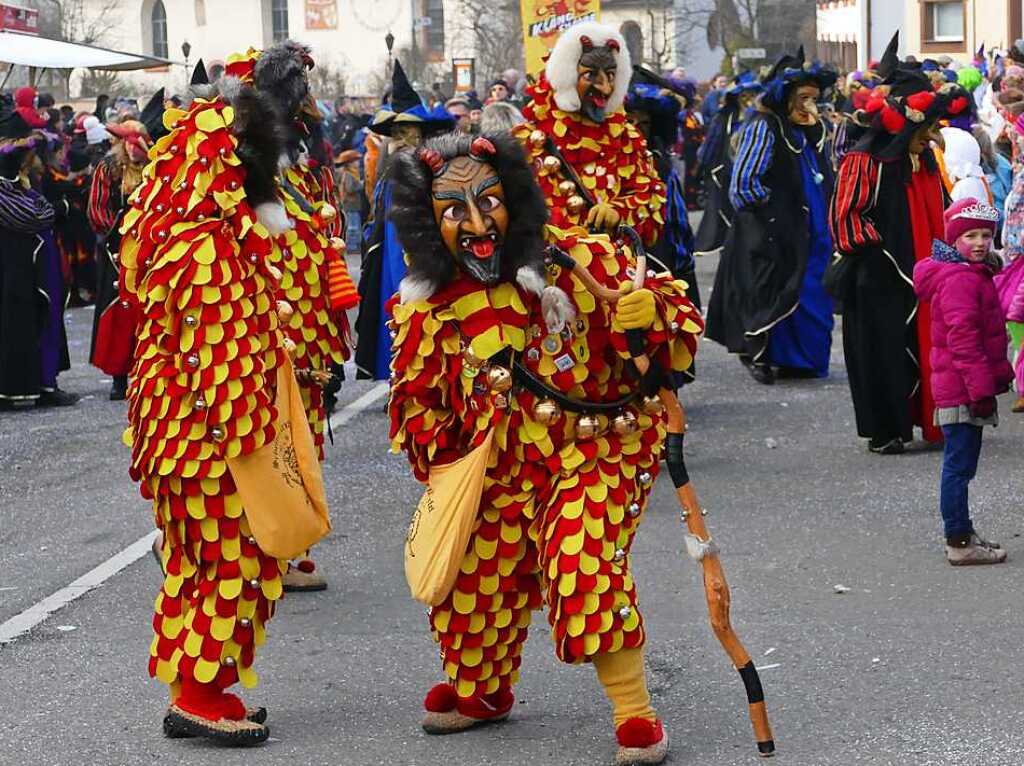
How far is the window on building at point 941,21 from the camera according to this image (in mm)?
42531

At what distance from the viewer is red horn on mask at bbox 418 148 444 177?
562 cm

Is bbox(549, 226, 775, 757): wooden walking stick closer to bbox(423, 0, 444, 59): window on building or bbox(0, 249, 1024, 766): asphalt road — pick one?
bbox(0, 249, 1024, 766): asphalt road

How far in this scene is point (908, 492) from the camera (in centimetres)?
929

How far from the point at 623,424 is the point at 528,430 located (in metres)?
0.26

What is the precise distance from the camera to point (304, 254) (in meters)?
7.24

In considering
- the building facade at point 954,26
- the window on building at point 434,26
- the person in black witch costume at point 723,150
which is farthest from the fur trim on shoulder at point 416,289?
the window on building at point 434,26

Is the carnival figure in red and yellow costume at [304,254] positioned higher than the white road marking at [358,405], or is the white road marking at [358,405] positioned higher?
the carnival figure in red and yellow costume at [304,254]

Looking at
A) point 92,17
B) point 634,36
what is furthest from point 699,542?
point 92,17

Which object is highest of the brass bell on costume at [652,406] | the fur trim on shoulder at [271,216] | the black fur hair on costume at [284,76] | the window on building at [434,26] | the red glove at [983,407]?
the window on building at [434,26]

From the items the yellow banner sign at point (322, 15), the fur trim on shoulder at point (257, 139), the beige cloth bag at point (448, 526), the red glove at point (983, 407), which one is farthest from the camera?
the yellow banner sign at point (322, 15)

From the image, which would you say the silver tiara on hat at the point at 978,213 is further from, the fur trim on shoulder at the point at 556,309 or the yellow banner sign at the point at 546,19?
the yellow banner sign at the point at 546,19

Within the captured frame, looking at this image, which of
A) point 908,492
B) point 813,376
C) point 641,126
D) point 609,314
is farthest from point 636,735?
point 813,376

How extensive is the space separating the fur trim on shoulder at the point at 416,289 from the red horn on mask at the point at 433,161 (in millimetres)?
303

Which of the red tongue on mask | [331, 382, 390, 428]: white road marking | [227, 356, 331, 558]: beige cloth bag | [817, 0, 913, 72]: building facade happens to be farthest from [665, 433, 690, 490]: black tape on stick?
[817, 0, 913, 72]: building facade
